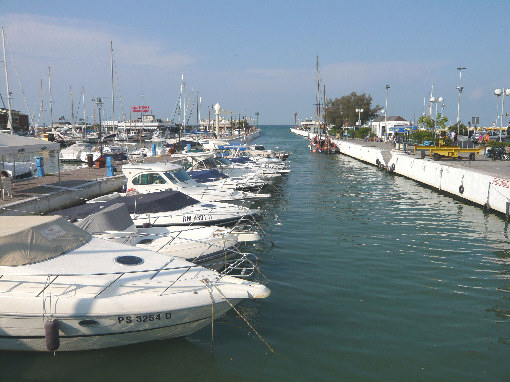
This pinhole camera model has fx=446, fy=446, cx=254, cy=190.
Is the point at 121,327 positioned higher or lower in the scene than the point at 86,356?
higher

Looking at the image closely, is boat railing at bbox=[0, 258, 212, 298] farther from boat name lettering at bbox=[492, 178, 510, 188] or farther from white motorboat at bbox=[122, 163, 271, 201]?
boat name lettering at bbox=[492, 178, 510, 188]

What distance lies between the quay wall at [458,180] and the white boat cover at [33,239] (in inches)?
803

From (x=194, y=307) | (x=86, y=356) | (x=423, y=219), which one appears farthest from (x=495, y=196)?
(x=86, y=356)

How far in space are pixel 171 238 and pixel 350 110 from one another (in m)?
106

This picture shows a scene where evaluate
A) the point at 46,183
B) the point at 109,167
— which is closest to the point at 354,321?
the point at 46,183

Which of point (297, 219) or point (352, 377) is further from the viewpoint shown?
point (297, 219)

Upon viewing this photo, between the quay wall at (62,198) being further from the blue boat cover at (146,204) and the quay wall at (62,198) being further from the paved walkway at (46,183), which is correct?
the blue boat cover at (146,204)

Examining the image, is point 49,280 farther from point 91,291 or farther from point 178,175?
point 178,175

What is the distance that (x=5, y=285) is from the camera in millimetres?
8711

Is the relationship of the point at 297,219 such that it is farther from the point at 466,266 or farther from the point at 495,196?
the point at 495,196

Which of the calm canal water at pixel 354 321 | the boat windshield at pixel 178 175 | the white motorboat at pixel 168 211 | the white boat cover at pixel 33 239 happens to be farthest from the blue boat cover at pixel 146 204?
the white boat cover at pixel 33 239

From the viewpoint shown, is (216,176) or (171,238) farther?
(216,176)

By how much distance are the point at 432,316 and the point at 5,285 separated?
9.66m

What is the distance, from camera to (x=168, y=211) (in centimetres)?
1677
